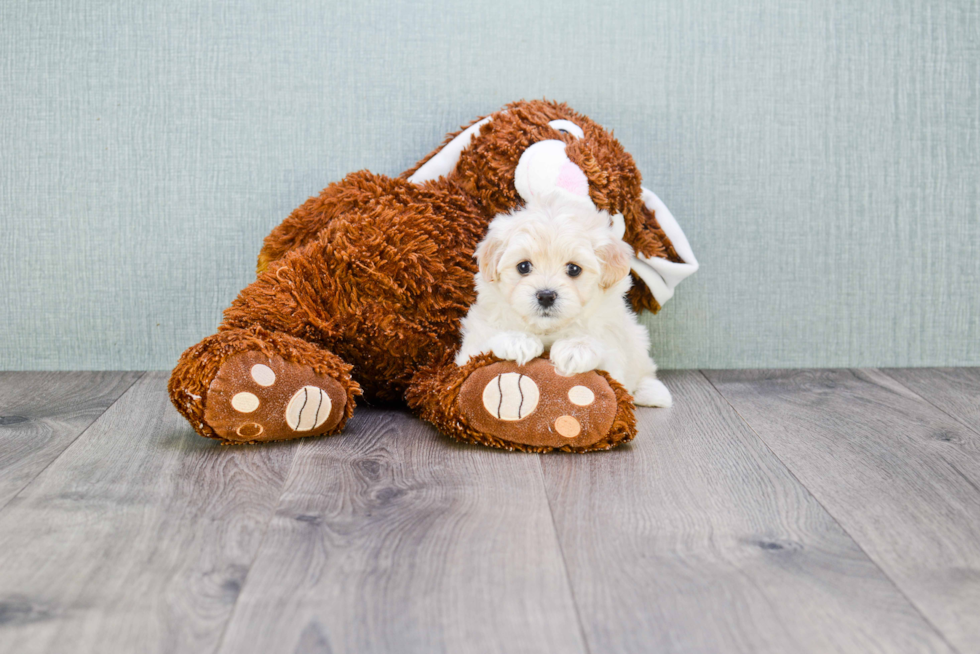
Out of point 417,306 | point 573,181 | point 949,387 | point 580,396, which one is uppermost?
point 573,181

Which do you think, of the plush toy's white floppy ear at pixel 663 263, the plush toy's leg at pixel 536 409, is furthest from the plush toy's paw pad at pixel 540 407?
the plush toy's white floppy ear at pixel 663 263

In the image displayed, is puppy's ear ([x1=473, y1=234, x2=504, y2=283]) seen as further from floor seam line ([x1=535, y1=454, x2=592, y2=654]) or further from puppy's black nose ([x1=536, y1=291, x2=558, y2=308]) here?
floor seam line ([x1=535, y1=454, x2=592, y2=654])

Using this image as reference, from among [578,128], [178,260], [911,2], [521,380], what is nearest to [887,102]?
[911,2]

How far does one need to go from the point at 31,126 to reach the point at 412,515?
1.23 metres

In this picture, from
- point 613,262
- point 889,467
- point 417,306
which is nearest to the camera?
point 889,467

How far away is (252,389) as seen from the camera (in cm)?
117

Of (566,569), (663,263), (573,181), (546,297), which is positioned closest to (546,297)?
(546,297)

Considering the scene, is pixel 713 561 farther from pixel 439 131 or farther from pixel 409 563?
pixel 439 131

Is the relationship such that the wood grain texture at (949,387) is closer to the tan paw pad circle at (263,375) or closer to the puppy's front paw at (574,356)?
the puppy's front paw at (574,356)

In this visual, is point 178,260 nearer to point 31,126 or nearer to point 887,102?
point 31,126

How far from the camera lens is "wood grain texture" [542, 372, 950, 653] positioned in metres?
0.71

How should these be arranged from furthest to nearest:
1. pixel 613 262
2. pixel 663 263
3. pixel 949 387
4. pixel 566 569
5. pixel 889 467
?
pixel 949 387, pixel 663 263, pixel 613 262, pixel 889 467, pixel 566 569

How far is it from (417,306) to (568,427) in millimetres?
374

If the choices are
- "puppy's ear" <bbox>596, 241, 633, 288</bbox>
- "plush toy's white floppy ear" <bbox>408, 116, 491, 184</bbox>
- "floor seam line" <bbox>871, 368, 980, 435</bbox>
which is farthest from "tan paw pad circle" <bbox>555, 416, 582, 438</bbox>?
"floor seam line" <bbox>871, 368, 980, 435</bbox>
